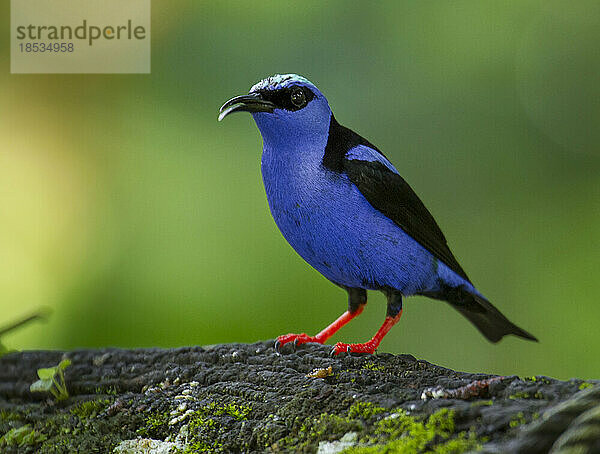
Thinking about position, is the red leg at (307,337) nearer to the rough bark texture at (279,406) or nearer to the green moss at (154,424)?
the rough bark texture at (279,406)

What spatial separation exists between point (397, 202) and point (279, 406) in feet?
5.52

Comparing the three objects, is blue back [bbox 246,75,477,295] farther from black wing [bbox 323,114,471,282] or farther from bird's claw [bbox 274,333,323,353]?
bird's claw [bbox 274,333,323,353]

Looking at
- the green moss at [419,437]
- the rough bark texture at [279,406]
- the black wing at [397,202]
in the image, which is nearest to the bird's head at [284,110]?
the black wing at [397,202]

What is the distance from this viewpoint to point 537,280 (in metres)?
7.34

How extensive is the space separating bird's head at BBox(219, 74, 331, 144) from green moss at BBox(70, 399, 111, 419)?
1744 mm

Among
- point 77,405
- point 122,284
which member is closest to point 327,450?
point 77,405

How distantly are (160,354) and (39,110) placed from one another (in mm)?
4937

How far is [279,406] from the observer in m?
2.82

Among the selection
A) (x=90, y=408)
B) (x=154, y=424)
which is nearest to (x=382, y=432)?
(x=154, y=424)

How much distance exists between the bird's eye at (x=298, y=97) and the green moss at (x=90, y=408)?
1.97 m

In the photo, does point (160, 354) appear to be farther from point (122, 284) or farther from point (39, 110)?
point (39, 110)

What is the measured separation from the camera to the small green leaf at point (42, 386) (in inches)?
136

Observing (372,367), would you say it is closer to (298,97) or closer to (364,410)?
(364,410)

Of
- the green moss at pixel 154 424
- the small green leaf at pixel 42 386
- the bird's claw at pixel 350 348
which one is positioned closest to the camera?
the green moss at pixel 154 424
